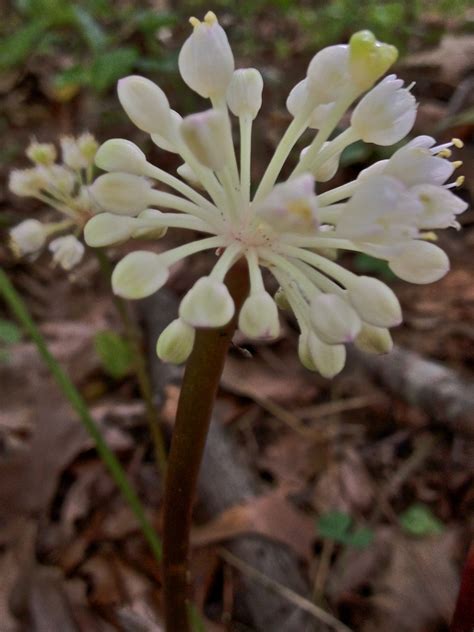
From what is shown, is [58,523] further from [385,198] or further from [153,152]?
[153,152]

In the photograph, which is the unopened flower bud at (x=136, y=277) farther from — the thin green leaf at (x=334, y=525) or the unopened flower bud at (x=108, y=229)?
the thin green leaf at (x=334, y=525)

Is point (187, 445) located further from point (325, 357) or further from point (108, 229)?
point (108, 229)

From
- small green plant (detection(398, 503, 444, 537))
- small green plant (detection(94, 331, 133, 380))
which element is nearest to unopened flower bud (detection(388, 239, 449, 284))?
small green plant (detection(398, 503, 444, 537))

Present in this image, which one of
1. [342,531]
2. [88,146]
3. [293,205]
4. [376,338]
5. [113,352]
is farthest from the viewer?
[113,352]

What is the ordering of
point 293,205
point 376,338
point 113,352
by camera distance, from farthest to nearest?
point 113,352 < point 376,338 < point 293,205

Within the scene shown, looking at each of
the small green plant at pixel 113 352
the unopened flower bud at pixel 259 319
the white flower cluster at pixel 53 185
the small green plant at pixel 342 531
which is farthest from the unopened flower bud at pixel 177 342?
the small green plant at pixel 113 352

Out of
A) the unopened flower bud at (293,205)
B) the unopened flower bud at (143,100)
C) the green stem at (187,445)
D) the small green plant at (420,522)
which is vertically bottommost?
the small green plant at (420,522)

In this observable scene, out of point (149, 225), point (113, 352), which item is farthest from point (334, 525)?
point (149, 225)
